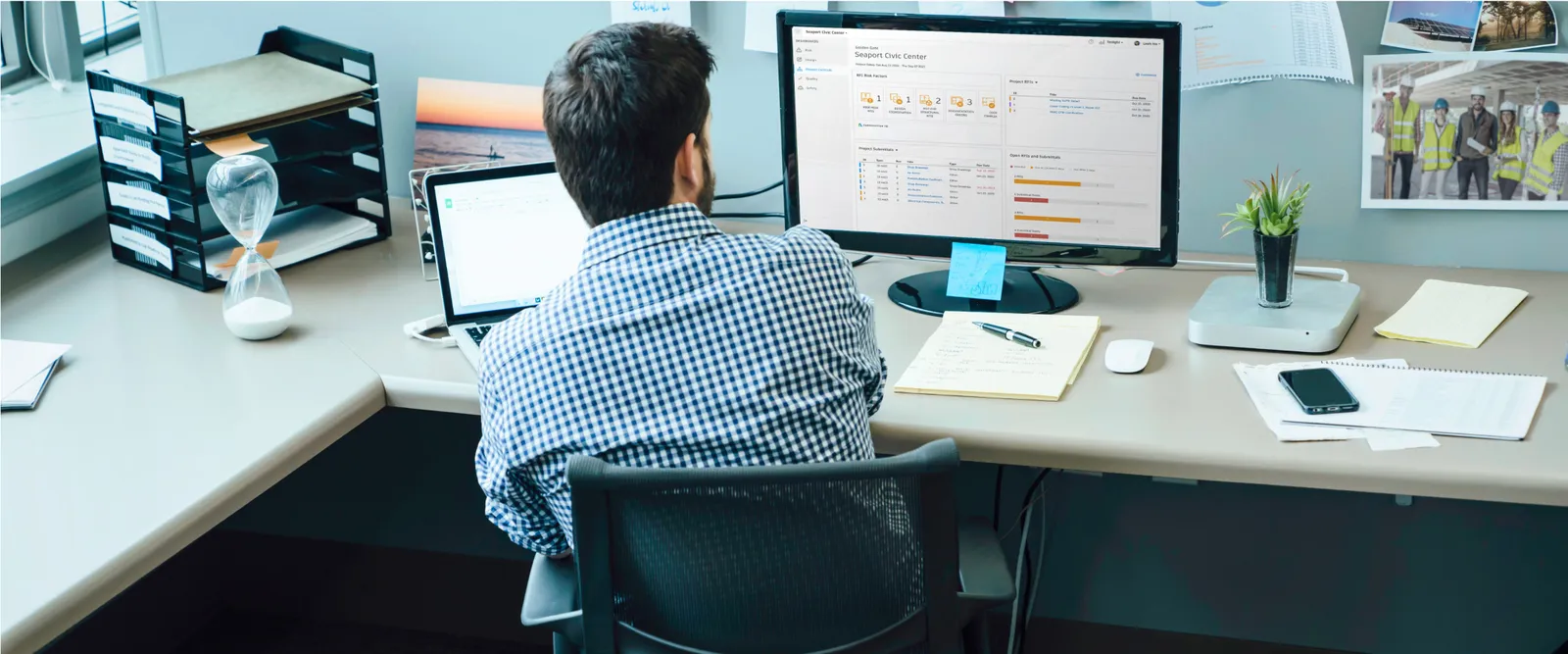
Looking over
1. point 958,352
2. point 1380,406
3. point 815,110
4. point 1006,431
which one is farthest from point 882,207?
point 1380,406

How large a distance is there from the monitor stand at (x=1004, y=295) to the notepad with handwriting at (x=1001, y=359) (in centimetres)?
4

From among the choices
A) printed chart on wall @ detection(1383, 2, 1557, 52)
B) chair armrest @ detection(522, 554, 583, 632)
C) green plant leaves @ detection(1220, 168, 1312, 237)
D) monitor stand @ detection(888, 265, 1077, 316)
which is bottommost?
chair armrest @ detection(522, 554, 583, 632)

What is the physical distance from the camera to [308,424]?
4.70 ft

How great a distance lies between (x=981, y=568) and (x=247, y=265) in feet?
3.18

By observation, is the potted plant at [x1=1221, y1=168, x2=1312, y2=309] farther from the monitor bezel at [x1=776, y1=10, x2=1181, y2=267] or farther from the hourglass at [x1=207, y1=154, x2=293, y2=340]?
the hourglass at [x1=207, y1=154, x2=293, y2=340]

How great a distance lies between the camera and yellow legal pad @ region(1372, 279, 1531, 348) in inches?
61.9

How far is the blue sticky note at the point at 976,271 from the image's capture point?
1724 millimetres

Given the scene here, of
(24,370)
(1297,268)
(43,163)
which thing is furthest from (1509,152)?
(43,163)

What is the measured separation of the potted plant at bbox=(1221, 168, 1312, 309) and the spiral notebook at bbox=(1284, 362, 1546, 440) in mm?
145

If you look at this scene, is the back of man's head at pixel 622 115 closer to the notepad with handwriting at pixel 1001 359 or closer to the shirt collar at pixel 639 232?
the shirt collar at pixel 639 232

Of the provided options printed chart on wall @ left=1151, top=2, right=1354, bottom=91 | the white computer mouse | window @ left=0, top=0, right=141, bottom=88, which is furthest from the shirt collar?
window @ left=0, top=0, right=141, bottom=88

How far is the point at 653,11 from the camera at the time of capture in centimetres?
197

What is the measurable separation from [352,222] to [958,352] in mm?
973

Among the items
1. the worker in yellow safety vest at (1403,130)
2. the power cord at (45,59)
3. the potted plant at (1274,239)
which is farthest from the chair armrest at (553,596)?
the power cord at (45,59)
